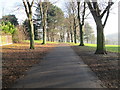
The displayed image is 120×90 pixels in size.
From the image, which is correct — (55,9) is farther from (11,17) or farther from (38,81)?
(38,81)

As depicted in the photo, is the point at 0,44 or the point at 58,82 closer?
the point at 58,82

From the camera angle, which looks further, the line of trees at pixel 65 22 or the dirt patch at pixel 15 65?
the line of trees at pixel 65 22

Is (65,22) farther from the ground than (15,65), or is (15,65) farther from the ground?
(65,22)

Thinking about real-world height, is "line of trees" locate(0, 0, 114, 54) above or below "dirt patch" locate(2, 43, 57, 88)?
above

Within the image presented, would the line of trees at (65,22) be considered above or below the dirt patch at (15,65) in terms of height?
above

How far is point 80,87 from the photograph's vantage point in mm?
4262

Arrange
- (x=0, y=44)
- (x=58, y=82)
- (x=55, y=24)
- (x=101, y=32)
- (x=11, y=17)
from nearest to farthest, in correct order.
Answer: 1. (x=58, y=82)
2. (x=101, y=32)
3. (x=0, y=44)
4. (x=11, y=17)
5. (x=55, y=24)

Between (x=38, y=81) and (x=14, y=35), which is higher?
(x=14, y=35)

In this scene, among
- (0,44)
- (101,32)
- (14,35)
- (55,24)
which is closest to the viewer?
(101,32)

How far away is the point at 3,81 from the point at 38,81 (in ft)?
4.29

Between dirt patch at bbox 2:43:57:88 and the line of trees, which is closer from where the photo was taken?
dirt patch at bbox 2:43:57:88

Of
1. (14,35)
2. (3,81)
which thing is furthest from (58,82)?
(14,35)

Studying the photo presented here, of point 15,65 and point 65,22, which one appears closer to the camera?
point 15,65

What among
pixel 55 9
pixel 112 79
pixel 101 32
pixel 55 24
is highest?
pixel 55 9
